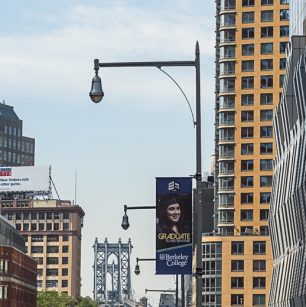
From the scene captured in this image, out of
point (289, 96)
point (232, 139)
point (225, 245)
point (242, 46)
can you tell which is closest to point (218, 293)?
point (225, 245)

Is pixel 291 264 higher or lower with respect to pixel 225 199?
lower

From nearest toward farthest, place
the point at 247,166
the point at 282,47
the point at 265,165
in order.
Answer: the point at 265,165 < the point at 247,166 < the point at 282,47

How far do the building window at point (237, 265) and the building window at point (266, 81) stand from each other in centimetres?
2562

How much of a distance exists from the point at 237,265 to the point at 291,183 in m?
65.2

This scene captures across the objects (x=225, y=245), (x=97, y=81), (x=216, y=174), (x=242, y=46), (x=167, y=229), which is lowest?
(x=167, y=229)

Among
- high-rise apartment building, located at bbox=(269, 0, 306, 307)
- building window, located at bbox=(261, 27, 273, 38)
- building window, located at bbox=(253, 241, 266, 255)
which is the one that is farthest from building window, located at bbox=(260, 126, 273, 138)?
high-rise apartment building, located at bbox=(269, 0, 306, 307)

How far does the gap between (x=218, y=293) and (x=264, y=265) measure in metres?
9.34

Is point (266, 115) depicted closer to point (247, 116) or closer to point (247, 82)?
point (247, 116)

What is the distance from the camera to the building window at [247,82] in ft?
564

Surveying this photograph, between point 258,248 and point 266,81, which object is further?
point 266,81

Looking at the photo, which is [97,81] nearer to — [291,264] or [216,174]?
[291,264]

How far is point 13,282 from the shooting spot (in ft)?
598

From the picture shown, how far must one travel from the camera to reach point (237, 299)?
16275 cm

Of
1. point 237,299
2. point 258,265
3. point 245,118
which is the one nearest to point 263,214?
point 258,265
